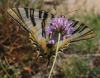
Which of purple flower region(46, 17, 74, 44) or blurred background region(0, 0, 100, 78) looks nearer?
purple flower region(46, 17, 74, 44)

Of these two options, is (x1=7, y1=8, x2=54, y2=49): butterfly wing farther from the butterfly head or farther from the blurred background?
the blurred background

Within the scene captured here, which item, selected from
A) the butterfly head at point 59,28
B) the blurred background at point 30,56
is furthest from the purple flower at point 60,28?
the blurred background at point 30,56

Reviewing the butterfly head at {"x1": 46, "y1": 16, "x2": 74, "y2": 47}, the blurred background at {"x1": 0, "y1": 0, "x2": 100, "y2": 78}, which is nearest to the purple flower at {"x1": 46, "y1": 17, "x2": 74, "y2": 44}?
the butterfly head at {"x1": 46, "y1": 16, "x2": 74, "y2": 47}

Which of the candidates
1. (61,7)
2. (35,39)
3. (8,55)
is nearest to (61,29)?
(35,39)

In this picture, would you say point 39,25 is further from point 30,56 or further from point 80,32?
point 30,56

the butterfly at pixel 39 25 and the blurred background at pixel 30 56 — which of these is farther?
the blurred background at pixel 30 56

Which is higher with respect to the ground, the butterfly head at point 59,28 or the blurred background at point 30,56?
the butterfly head at point 59,28

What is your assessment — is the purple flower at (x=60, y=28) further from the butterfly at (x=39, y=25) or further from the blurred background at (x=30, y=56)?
the blurred background at (x=30, y=56)
